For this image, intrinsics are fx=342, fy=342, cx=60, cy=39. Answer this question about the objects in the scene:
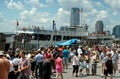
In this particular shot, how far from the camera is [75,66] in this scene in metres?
20.8

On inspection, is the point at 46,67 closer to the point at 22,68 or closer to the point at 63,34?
the point at 22,68

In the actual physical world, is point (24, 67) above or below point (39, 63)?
above

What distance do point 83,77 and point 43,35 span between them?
6547 centimetres

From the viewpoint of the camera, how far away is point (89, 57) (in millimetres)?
21500

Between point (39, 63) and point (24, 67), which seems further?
point (39, 63)

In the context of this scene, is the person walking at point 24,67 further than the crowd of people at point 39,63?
Yes

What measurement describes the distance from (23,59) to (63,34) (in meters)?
75.9

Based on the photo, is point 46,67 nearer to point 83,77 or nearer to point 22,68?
point 22,68

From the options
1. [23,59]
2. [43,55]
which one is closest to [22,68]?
[23,59]

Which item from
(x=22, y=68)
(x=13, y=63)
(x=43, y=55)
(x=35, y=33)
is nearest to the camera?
(x=22, y=68)

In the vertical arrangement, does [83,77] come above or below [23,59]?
below

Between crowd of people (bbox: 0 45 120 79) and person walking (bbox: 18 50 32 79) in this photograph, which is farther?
person walking (bbox: 18 50 32 79)

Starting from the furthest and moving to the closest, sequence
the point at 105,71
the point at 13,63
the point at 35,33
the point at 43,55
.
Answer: the point at 35,33
the point at 43,55
the point at 105,71
the point at 13,63

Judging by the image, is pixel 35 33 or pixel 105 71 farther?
pixel 35 33
